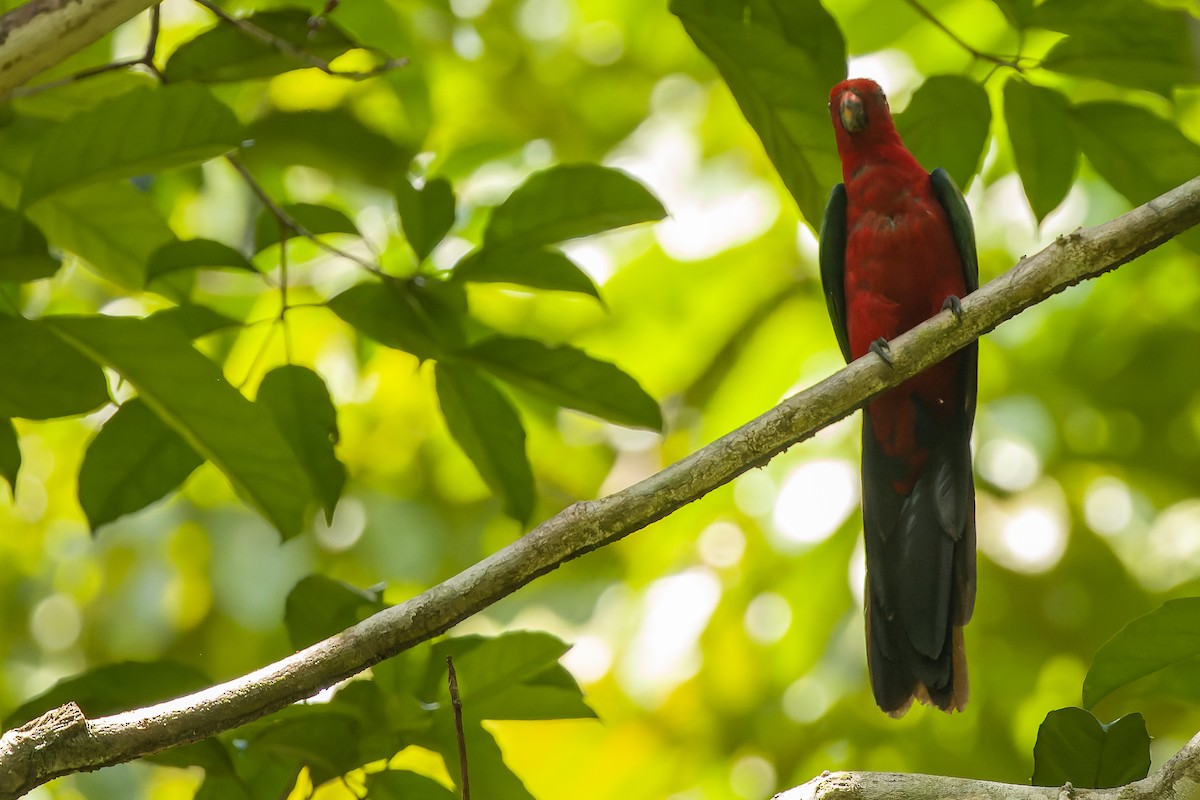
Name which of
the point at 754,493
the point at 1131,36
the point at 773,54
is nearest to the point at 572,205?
the point at 773,54

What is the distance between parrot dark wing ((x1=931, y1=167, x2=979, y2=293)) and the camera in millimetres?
3508

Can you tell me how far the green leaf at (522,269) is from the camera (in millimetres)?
2707

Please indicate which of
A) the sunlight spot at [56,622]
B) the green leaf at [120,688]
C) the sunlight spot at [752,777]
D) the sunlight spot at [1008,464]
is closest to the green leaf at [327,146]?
the green leaf at [120,688]

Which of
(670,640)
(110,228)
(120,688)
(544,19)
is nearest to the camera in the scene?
(120,688)

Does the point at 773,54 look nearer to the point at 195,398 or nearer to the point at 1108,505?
the point at 195,398

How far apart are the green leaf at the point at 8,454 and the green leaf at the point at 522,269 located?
1052mm

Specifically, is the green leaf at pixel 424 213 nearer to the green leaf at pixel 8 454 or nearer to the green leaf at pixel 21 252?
the green leaf at pixel 21 252

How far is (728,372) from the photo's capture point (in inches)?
188

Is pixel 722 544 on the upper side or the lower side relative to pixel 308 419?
lower

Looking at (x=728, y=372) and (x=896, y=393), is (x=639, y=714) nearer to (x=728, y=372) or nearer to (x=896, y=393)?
(x=728, y=372)

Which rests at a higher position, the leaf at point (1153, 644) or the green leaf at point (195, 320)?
the green leaf at point (195, 320)

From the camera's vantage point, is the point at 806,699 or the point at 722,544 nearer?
the point at 806,699

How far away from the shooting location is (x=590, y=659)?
4.95 meters

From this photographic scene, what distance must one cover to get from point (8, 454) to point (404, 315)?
3.00ft
